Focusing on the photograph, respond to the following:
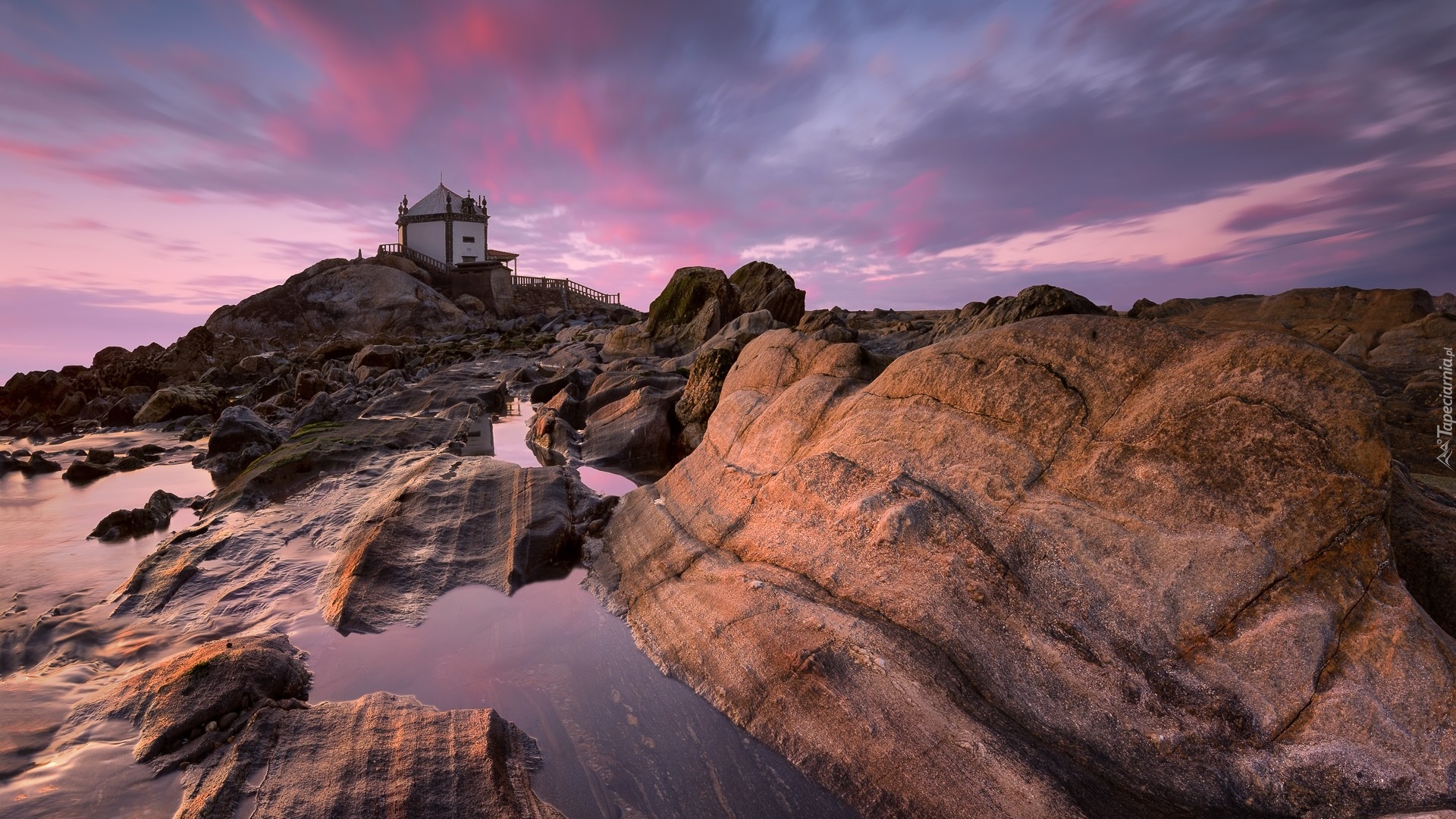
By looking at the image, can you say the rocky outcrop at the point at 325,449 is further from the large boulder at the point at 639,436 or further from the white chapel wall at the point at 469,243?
the white chapel wall at the point at 469,243

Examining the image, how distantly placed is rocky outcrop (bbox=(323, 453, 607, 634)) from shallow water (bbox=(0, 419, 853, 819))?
0.74 ft

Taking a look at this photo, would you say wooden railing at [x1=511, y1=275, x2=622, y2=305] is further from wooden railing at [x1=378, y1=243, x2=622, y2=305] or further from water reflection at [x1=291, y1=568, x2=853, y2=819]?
water reflection at [x1=291, y1=568, x2=853, y2=819]

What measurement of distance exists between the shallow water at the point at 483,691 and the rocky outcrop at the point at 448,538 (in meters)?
0.23

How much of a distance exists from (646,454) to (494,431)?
4597 mm

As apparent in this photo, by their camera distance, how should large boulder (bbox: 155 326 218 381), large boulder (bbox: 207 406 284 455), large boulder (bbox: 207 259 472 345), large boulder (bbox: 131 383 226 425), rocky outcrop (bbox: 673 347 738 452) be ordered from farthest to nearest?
1. large boulder (bbox: 207 259 472 345)
2. large boulder (bbox: 155 326 218 381)
3. large boulder (bbox: 131 383 226 425)
4. large boulder (bbox: 207 406 284 455)
5. rocky outcrop (bbox: 673 347 738 452)

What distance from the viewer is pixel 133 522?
7859 mm

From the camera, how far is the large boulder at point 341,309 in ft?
154

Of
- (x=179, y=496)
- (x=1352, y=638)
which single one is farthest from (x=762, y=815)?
(x=179, y=496)

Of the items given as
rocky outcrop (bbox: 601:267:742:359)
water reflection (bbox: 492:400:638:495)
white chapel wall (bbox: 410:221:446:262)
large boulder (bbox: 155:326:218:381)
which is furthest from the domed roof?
water reflection (bbox: 492:400:638:495)

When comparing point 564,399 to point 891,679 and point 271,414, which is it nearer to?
point 271,414

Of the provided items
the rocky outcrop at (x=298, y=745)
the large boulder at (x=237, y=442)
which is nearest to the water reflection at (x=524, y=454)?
the large boulder at (x=237, y=442)

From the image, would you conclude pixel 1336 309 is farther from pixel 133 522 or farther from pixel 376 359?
pixel 376 359

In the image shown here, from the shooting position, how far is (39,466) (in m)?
11.5

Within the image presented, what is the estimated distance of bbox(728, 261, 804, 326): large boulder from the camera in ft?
83.1
